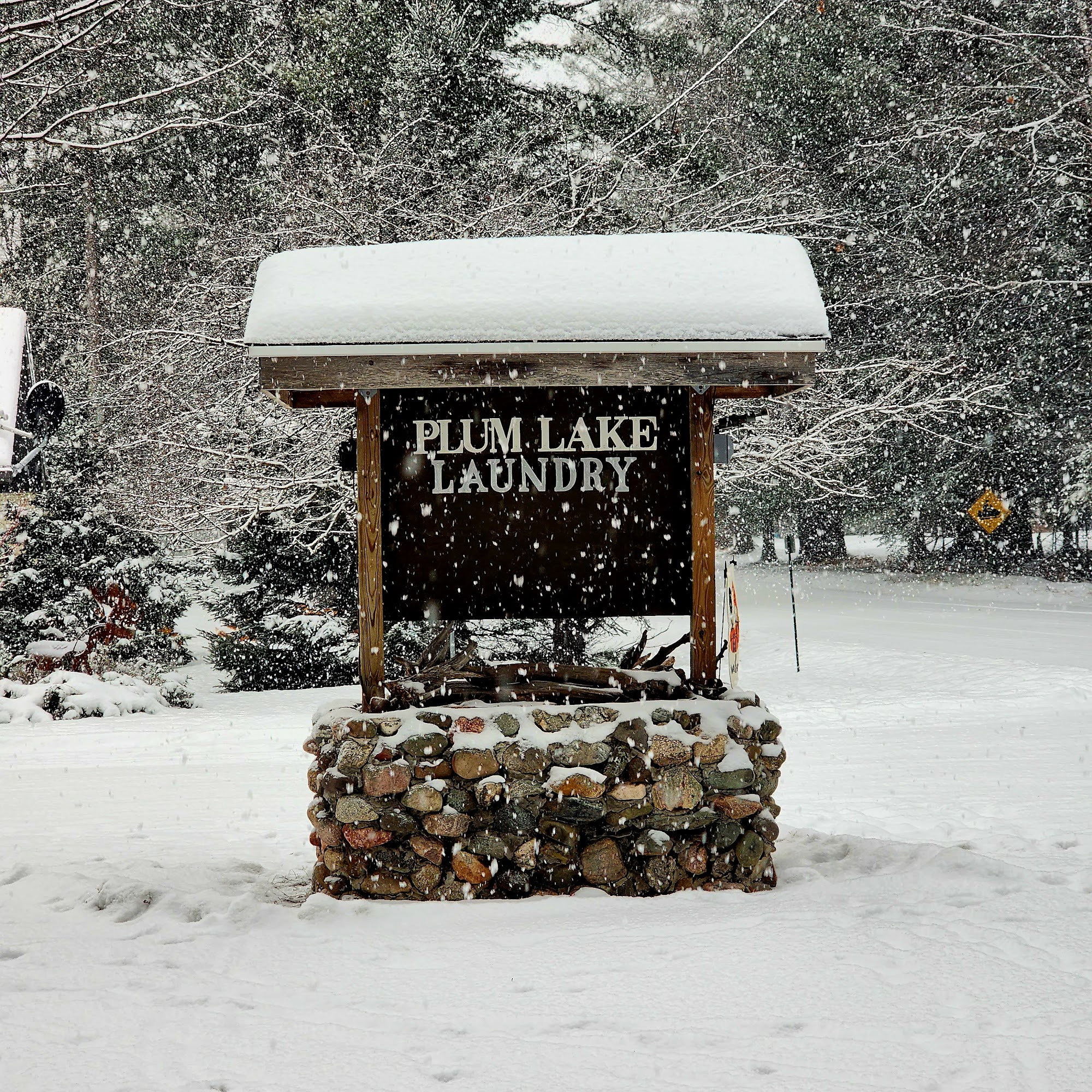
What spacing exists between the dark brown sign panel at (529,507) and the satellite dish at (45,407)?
11.6 m

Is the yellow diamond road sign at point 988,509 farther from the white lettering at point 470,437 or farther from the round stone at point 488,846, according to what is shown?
the round stone at point 488,846

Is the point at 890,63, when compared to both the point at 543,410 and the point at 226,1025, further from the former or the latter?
the point at 226,1025

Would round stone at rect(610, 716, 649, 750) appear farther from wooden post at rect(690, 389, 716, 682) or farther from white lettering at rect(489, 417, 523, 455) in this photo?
white lettering at rect(489, 417, 523, 455)

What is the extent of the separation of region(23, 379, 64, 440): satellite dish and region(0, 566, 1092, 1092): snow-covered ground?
8.79 metres

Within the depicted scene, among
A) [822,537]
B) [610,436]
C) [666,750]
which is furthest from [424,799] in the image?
[822,537]

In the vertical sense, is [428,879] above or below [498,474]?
below

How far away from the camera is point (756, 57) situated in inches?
930

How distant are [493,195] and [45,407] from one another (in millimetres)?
7861

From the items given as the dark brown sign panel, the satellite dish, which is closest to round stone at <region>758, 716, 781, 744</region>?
the dark brown sign panel

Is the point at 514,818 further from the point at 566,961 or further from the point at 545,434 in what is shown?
the point at 545,434

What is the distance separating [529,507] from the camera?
547cm

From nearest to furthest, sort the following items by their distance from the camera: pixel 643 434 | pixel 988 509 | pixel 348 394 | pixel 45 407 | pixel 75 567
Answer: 1. pixel 348 394
2. pixel 643 434
3. pixel 75 567
4. pixel 45 407
5. pixel 988 509

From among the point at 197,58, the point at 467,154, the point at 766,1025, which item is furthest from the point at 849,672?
the point at 197,58

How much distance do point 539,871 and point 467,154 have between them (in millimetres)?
12735
